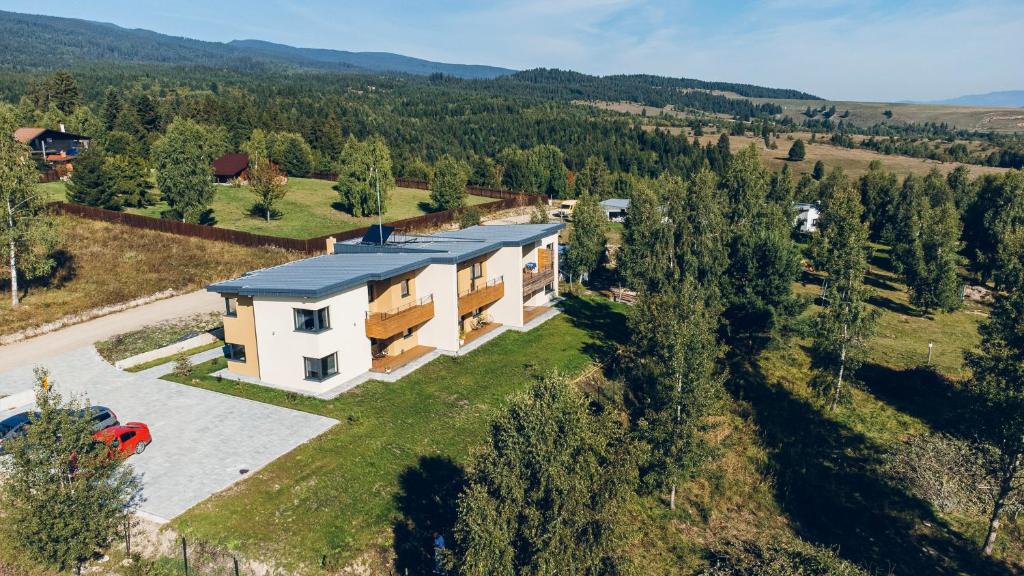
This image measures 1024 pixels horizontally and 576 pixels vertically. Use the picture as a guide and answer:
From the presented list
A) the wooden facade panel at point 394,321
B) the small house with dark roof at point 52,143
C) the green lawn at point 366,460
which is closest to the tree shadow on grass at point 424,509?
the green lawn at point 366,460

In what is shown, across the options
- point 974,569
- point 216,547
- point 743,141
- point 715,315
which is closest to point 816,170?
point 743,141

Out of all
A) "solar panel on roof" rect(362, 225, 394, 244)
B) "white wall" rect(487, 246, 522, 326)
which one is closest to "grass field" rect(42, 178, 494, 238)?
"solar panel on roof" rect(362, 225, 394, 244)

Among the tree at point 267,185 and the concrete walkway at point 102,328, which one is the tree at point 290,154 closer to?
the tree at point 267,185

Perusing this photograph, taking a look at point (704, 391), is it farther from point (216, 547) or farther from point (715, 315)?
point (216, 547)

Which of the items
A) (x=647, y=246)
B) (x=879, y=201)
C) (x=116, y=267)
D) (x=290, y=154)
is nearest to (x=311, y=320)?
(x=647, y=246)

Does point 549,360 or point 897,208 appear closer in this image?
point 549,360

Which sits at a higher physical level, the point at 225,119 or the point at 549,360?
the point at 225,119

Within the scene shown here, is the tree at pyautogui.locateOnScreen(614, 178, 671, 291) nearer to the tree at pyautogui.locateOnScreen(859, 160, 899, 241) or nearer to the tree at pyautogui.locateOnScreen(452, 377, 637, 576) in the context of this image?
the tree at pyautogui.locateOnScreen(452, 377, 637, 576)

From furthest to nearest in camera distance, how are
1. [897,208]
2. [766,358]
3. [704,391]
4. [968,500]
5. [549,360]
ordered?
[897,208] < [766,358] < [549,360] < [968,500] < [704,391]
